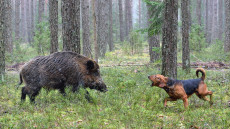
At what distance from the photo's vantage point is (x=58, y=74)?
23.2 ft

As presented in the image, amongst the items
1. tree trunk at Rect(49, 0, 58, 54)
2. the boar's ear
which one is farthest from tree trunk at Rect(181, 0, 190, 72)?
tree trunk at Rect(49, 0, 58, 54)

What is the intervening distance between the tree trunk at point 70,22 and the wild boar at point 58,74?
1.46 metres

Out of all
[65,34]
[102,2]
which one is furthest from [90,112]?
[102,2]

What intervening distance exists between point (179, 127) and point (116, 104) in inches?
74.4

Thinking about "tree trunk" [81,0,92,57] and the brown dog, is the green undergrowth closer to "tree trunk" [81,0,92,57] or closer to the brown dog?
the brown dog

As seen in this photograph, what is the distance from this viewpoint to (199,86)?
20.4ft

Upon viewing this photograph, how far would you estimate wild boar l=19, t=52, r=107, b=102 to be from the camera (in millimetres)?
6770

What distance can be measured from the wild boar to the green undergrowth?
13.0 inches

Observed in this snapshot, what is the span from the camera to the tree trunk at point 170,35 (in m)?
8.45

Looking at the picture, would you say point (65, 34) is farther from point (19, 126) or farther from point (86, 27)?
point (86, 27)

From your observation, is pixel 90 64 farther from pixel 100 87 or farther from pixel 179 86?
pixel 179 86

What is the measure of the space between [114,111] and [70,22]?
13.7 ft

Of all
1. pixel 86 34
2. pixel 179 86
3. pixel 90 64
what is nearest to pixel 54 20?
pixel 86 34

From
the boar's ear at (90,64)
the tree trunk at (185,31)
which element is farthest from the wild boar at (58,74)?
the tree trunk at (185,31)
